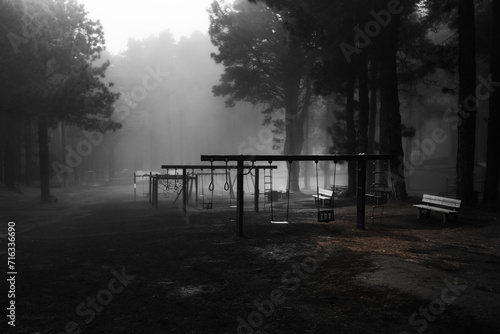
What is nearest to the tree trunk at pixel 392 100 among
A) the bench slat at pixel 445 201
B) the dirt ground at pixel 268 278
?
the bench slat at pixel 445 201

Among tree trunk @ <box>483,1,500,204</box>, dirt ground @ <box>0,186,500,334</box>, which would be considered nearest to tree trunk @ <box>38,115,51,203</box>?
dirt ground @ <box>0,186,500,334</box>

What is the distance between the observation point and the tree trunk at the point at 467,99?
16297mm

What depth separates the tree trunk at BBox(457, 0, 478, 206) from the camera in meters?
16.3

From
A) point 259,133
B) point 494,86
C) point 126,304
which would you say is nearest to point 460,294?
point 126,304

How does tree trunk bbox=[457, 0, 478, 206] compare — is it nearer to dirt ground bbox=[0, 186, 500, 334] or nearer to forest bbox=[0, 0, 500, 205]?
forest bbox=[0, 0, 500, 205]

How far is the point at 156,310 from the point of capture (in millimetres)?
6793

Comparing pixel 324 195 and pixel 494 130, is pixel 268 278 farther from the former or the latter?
pixel 494 130

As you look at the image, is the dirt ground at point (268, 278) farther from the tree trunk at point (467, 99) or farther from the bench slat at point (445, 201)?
the tree trunk at point (467, 99)

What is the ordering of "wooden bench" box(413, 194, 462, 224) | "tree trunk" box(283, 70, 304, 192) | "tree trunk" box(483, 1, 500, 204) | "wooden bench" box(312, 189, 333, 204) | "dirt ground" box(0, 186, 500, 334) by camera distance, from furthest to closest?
"tree trunk" box(283, 70, 304, 192) < "wooden bench" box(312, 189, 333, 204) < "tree trunk" box(483, 1, 500, 204) < "wooden bench" box(413, 194, 462, 224) < "dirt ground" box(0, 186, 500, 334)

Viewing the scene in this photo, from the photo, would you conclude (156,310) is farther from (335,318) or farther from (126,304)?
(335,318)

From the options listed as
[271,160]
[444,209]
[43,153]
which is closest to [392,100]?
[444,209]

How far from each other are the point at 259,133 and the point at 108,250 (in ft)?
179

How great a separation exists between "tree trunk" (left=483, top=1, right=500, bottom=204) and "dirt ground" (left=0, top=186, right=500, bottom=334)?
7.27 ft

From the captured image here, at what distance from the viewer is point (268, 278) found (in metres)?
8.41
